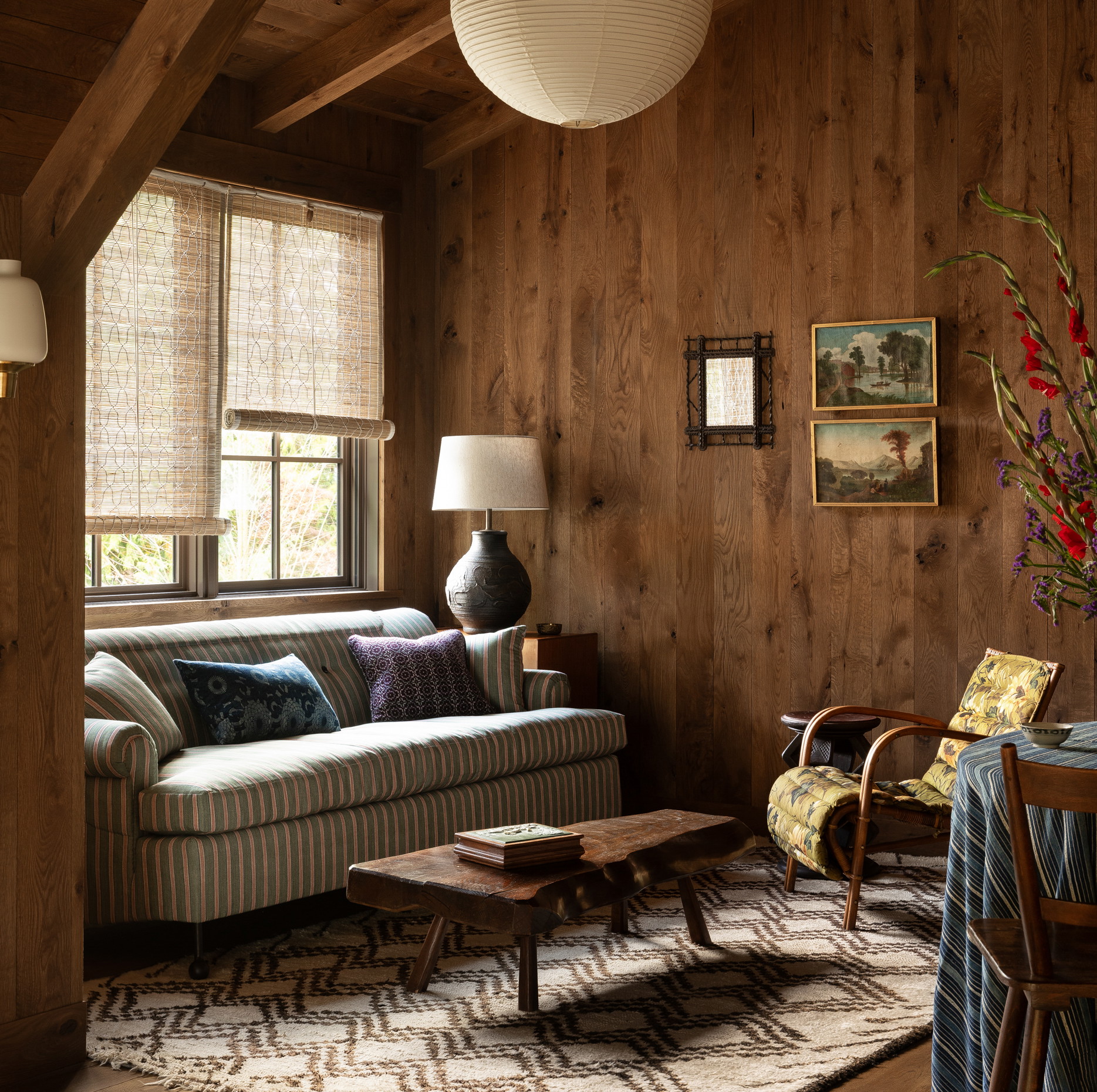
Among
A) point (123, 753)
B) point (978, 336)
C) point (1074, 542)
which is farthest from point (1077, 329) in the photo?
point (123, 753)

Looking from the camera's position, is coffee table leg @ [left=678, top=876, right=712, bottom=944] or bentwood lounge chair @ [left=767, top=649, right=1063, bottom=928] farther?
bentwood lounge chair @ [left=767, top=649, right=1063, bottom=928]

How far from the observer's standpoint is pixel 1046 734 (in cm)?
279

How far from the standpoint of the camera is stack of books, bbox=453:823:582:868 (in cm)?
323

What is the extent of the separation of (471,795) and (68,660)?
176 cm

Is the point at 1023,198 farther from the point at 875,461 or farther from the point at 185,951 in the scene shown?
the point at 185,951

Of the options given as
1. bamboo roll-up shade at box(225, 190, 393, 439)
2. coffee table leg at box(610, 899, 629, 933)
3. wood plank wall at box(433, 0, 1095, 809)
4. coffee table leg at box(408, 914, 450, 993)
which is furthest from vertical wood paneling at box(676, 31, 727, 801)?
coffee table leg at box(408, 914, 450, 993)

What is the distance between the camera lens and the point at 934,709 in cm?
479

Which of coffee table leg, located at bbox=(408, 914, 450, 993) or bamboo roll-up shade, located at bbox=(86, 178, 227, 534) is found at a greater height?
bamboo roll-up shade, located at bbox=(86, 178, 227, 534)

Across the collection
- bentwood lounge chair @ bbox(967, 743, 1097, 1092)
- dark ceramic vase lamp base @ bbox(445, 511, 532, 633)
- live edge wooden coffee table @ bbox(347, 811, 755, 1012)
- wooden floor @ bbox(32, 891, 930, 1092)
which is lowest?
wooden floor @ bbox(32, 891, 930, 1092)

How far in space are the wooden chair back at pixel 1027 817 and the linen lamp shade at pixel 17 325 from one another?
1.96 metres

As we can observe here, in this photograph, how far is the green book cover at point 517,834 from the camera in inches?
128

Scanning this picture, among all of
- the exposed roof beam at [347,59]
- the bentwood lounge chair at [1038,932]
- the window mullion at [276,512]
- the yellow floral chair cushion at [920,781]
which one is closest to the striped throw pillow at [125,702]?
the window mullion at [276,512]

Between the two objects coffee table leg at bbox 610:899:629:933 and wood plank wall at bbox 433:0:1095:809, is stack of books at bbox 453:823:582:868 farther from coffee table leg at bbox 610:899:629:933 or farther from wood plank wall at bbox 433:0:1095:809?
wood plank wall at bbox 433:0:1095:809

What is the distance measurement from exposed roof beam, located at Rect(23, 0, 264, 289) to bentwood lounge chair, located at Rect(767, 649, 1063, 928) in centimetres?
253
